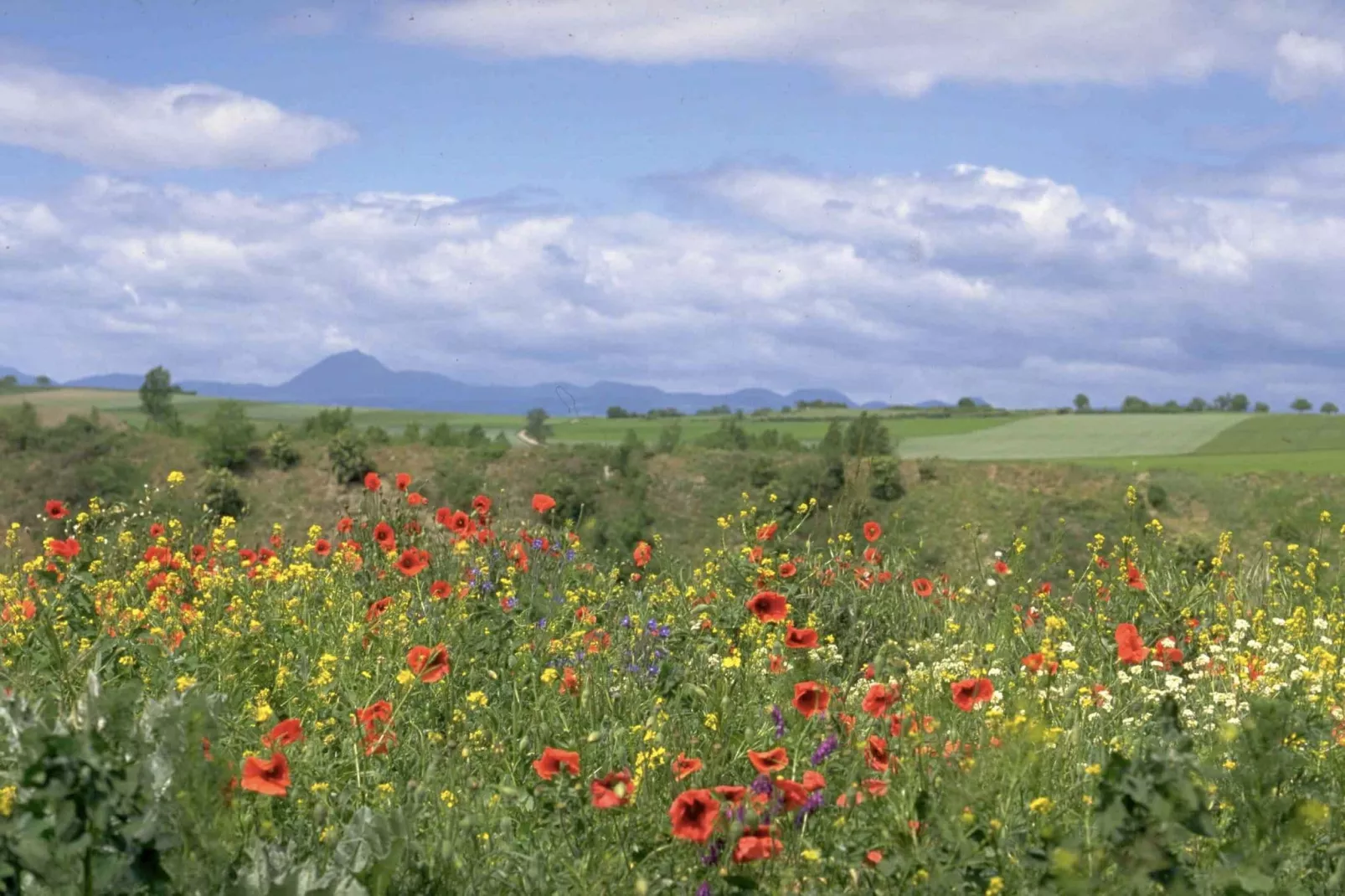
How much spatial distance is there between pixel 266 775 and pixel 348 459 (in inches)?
1655

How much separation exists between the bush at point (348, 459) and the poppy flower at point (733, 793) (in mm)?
40788

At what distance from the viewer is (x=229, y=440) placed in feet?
147

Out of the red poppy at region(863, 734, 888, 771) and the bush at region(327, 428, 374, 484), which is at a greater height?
the red poppy at region(863, 734, 888, 771)

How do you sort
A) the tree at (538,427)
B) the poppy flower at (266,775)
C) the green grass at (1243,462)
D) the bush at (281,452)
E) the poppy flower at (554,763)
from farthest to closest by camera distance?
the tree at (538,427) → the green grass at (1243,462) → the bush at (281,452) → the poppy flower at (554,763) → the poppy flower at (266,775)

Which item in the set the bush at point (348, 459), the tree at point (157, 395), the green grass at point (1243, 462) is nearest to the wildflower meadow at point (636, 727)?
the bush at point (348, 459)

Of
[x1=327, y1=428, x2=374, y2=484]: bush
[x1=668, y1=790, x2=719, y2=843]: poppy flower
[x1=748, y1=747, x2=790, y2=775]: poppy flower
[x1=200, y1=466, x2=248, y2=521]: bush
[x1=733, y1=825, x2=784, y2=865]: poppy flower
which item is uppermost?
[x1=748, y1=747, x2=790, y2=775]: poppy flower

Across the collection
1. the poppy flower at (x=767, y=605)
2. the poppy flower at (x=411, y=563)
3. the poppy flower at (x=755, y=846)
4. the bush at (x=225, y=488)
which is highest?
the poppy flower at (x=767, y=605)

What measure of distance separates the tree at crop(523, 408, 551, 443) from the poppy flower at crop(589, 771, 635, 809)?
4847 cm

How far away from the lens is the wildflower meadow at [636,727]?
9.07ft

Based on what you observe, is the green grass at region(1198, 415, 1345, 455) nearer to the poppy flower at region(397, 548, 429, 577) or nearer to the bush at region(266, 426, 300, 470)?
the bush at region(266, 426, 300, 470)

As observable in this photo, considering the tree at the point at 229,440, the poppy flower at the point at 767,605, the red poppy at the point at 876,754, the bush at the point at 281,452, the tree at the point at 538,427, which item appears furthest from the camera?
the tree at the point at 538,427

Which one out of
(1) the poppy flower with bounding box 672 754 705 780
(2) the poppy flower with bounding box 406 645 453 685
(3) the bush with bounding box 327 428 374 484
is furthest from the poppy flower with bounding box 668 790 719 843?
(3) the bush with bounding box 327 428 374 484

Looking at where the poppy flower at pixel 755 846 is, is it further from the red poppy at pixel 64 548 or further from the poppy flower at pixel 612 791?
the red poppy at pixel 64 548

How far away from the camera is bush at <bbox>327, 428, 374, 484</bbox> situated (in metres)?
43.4
